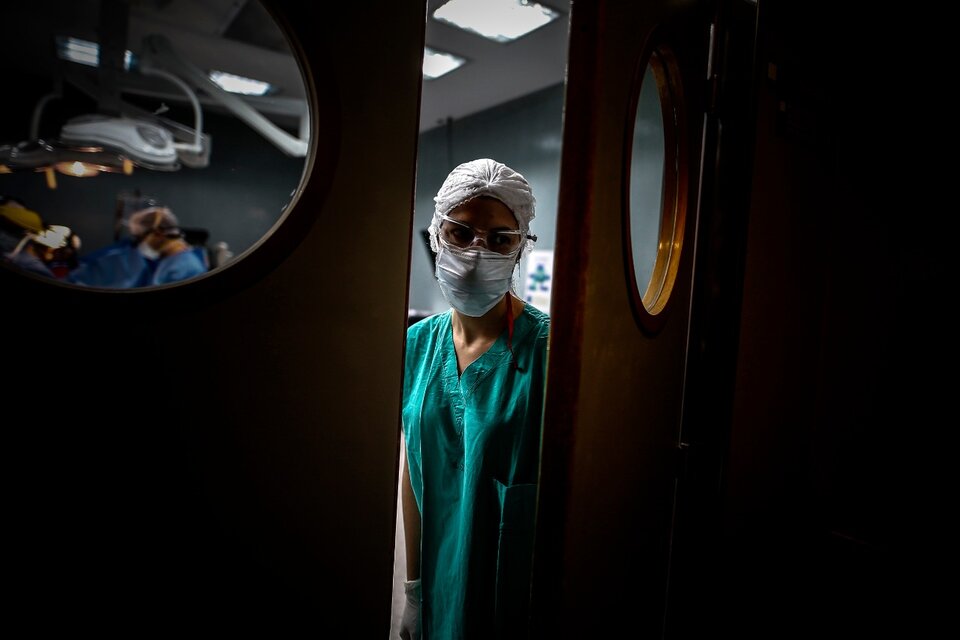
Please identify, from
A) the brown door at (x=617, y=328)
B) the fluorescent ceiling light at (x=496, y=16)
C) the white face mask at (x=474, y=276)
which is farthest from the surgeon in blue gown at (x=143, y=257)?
the fluorescent ceiling light at (x=496, y=16)

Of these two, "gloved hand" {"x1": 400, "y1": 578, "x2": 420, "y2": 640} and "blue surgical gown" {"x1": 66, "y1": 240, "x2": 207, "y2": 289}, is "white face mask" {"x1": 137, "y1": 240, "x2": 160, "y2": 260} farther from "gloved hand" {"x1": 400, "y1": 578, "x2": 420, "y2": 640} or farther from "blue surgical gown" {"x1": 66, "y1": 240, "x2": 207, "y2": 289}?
"gloved hand" {"x1": 400, "y1": 578, "x2": 420, "y2": 640}

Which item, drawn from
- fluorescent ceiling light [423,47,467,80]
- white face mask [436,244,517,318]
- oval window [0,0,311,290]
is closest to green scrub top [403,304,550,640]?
white face mask [436,244,517,318]

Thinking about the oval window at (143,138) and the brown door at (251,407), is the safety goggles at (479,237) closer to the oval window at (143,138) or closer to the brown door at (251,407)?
the brown door at (251,407)

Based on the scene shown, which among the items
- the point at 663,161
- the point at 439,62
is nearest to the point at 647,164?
the point at 663,161

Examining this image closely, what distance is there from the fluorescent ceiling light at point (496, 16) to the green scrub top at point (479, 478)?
227cm

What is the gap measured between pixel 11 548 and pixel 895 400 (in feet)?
6.12

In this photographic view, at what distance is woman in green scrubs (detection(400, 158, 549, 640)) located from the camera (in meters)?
1.15

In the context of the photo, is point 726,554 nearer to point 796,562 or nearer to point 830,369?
point 796,562

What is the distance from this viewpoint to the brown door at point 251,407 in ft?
1.46

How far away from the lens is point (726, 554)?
125cm

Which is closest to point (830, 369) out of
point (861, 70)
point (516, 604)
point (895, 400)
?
point (895, 400)

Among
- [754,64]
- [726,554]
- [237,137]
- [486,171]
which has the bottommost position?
[726,554]

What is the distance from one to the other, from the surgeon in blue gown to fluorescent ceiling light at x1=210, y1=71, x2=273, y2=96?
0.14m

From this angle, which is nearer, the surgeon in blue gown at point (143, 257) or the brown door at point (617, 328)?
the surgeon in blue gown at point (143, 257)
